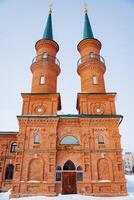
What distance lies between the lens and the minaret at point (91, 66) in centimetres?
2314

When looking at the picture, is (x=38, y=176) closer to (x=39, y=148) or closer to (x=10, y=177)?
(x=39, y=148)

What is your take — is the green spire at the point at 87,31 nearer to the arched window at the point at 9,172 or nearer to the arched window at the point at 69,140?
the arched window at the point at 69,140

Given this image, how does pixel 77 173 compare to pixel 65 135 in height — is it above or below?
below

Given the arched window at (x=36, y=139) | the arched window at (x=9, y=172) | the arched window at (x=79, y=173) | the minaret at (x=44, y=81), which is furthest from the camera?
the arched window at (x=9, y=172)

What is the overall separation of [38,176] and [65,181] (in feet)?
8.56

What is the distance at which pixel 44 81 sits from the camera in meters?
23.3

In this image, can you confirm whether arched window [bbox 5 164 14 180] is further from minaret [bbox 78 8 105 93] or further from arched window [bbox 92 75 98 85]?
arched window [bbox 92 75 98 85]

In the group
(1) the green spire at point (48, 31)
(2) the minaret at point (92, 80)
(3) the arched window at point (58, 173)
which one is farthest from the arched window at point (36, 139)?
(1) the green spire at point (48, 31)

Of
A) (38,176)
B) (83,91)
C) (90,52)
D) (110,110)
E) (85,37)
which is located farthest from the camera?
(85,37)

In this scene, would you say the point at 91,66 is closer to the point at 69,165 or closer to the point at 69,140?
the point at 69,140

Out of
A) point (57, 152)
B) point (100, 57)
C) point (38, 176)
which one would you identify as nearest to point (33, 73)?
point (100, 57)

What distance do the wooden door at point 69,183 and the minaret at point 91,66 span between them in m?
9.60

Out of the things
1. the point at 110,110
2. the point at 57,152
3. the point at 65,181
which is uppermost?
the point at 110,110

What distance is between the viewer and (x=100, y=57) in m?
24.9
